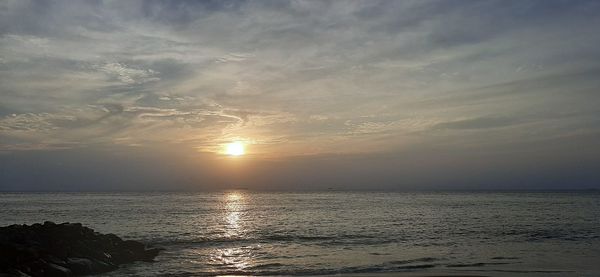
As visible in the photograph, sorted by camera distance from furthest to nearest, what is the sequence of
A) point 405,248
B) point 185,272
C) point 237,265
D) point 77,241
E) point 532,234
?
1. point 532,234
2. point 405,248
3. point 77,241
4. point 237,265
5. point 185,272

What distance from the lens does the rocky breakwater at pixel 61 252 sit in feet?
75.7

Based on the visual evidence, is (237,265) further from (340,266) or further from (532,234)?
(532,234)

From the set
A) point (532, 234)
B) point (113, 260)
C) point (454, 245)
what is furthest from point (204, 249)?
point (532, 234)

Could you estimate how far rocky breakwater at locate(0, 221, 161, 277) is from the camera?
23078 mm

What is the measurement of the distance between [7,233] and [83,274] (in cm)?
818

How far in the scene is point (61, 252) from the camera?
2648 cm

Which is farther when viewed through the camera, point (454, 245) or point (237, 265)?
point (454, 245)

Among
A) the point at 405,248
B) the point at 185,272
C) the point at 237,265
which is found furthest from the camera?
the point at 405,248

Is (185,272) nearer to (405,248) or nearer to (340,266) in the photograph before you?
(340,266)

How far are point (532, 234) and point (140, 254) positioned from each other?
35214mm

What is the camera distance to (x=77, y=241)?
1171 inches

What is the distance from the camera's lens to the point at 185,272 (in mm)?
25266

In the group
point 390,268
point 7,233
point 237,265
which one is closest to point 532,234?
point 390,268

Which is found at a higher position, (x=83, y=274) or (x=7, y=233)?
(x=7, y=233)
